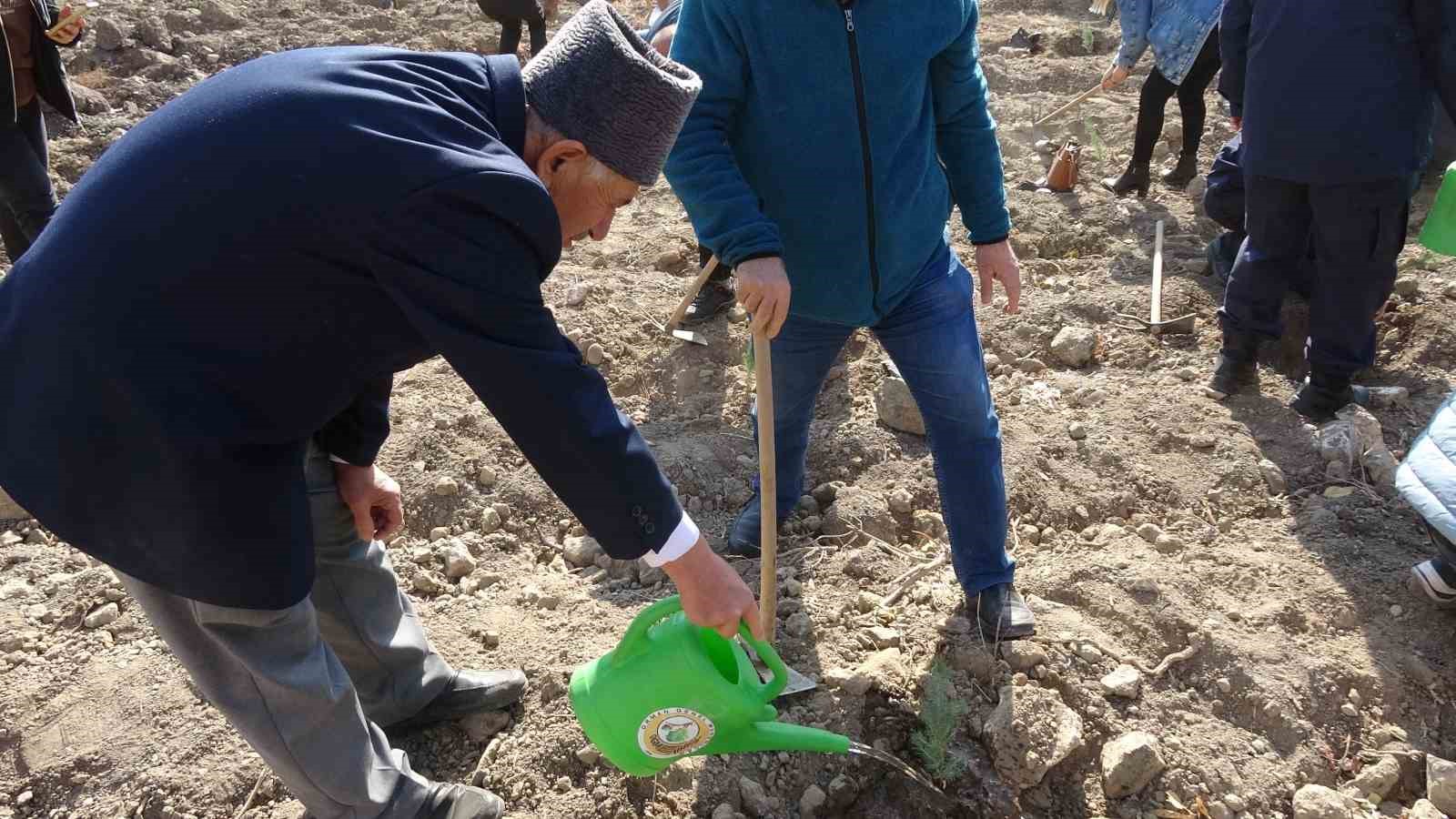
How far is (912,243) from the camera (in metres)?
2.20

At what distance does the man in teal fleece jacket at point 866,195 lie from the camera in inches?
79.3

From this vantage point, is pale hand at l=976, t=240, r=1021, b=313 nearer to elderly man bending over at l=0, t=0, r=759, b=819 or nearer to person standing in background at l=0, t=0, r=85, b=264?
elderly man bending over at l=0, t=0, r=759, b=819

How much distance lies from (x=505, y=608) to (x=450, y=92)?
1.66 meters

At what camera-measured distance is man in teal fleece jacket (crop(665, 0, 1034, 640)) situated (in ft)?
6.61

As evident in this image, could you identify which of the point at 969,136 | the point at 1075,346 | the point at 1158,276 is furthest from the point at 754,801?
the point at 1158,276

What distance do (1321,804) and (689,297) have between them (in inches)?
97.4

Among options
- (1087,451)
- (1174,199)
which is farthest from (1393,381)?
(1174,199)

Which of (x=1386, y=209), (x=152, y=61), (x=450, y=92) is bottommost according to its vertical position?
(x=152, y=61)

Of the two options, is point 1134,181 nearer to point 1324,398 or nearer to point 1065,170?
point 1065,170

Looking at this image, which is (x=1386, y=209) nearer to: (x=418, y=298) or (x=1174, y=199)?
(x=1174, y=199)

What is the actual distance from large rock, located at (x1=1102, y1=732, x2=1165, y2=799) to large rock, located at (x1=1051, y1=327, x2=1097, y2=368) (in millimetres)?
1722

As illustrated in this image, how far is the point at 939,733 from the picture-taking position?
226 cm

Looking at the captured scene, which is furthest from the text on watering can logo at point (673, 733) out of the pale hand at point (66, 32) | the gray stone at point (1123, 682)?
the pale hand at point (66, 32)

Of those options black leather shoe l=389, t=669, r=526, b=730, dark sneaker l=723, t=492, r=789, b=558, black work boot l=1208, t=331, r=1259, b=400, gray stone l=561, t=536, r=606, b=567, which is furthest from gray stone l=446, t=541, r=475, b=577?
black work boot l=1208, t=331, r=1259, b=400
